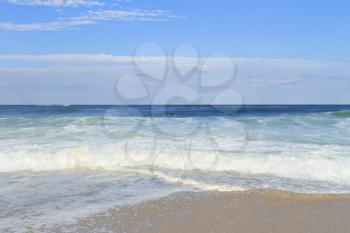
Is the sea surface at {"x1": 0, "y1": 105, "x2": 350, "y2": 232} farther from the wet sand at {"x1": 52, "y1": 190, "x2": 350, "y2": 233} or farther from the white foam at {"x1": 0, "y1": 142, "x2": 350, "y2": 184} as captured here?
the wet sand at {"x1": 52, "y1": 190, "x2": 350, "y2": 233}

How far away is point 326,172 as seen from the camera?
8727 millimetres

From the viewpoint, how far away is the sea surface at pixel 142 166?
21.5ft

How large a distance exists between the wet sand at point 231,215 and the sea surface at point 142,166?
1.37 ft

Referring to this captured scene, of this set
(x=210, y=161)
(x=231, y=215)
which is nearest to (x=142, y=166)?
(x=210, y=161)

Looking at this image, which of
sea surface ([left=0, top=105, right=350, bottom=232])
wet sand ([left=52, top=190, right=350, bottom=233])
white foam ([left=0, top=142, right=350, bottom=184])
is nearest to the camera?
wet sand ([left=52, top=190, right=350, bottom=233])

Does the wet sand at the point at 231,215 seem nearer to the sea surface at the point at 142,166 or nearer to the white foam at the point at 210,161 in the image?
the sea surface at the point at 142,166

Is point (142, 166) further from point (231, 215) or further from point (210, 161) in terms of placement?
point (231, 215)

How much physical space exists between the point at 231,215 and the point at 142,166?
4.31 m

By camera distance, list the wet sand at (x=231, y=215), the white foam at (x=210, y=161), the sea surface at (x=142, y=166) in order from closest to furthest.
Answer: the wet sand at (x=231, y=215) → the sea surface at (x=142, y=166) → the white foam at (x=210, y=161)

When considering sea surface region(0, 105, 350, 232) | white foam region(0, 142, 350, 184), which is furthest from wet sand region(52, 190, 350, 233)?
white foam region(0, 142, 350, 184)

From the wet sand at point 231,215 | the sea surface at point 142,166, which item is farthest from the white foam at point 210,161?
the wet sand at point 231,215

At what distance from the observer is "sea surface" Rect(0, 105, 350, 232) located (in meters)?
6.55

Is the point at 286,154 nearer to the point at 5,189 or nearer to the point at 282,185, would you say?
the point at 282,185

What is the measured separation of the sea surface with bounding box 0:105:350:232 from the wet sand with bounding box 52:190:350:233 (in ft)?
1.37
